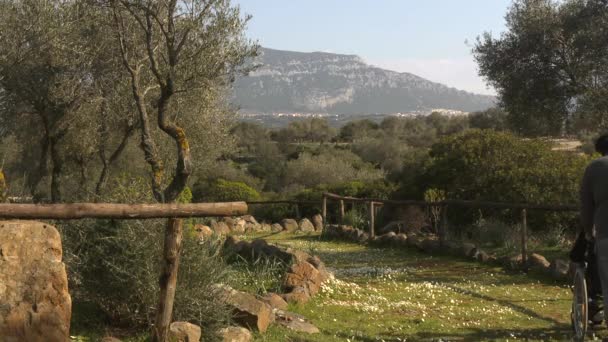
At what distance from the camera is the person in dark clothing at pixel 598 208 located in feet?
22.4

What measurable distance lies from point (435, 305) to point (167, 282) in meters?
5.99

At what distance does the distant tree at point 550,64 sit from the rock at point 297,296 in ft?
29.4

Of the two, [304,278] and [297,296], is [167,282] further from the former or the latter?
[304,278]

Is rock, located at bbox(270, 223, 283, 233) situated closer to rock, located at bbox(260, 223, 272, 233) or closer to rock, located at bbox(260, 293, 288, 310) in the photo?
rock, located at bbox(260, 223, 272, 233)

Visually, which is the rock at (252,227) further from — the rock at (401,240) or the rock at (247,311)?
the rock at (247,311)

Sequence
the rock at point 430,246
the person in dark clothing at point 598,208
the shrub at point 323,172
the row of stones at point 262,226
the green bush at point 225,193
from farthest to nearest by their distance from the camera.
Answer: the shrub at point 323,172 → the green bush at point 225,193 → the row of stones at point 262,226 → the rock at point 430,246 → the person in dark clothing at point 598,208

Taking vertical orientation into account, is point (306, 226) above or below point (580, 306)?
below

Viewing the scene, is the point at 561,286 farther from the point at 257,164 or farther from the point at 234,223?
the point at 257,164

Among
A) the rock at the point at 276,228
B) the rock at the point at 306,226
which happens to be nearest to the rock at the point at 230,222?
the rock at the point at 276,228

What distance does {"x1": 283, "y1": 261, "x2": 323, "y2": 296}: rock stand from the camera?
1161 cm

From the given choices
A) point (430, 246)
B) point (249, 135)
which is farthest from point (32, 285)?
point (249, 135)

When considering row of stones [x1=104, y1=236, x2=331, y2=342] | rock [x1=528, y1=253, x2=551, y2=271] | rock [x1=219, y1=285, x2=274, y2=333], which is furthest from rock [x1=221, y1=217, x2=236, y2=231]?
rock [x1=219, y1=285, x2=274, y2=333]

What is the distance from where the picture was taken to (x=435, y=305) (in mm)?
11734

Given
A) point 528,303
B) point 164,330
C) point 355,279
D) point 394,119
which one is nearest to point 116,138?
point 355,279
